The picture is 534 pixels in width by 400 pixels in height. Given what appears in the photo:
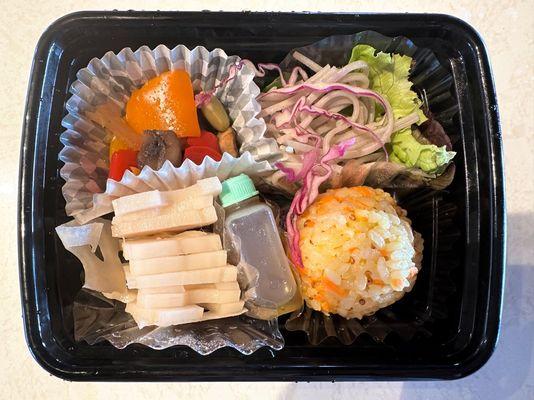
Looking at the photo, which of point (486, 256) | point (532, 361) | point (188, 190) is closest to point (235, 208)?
point (188, 190)

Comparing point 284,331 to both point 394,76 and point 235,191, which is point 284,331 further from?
point 394,76

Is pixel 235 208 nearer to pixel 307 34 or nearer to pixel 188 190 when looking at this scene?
pixel 188 190

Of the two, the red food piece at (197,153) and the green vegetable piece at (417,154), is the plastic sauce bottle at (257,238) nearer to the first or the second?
the red food piece at (197,153)

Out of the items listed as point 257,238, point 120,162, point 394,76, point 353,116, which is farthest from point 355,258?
point 120,162

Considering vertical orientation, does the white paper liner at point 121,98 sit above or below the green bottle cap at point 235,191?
above

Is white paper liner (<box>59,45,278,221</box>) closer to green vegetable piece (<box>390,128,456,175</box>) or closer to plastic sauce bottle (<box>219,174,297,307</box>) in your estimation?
plastic sauce bottle (<box>219,174,297,307</box>)

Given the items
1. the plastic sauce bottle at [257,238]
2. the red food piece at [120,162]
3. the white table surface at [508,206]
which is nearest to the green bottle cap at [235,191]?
the plastic sauce bottle at [257,238]

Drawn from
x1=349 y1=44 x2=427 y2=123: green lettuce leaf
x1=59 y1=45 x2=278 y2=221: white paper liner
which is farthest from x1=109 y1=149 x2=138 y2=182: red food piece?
x1=349 y1=44 x2=427 y2=123: green lettuce leaf
